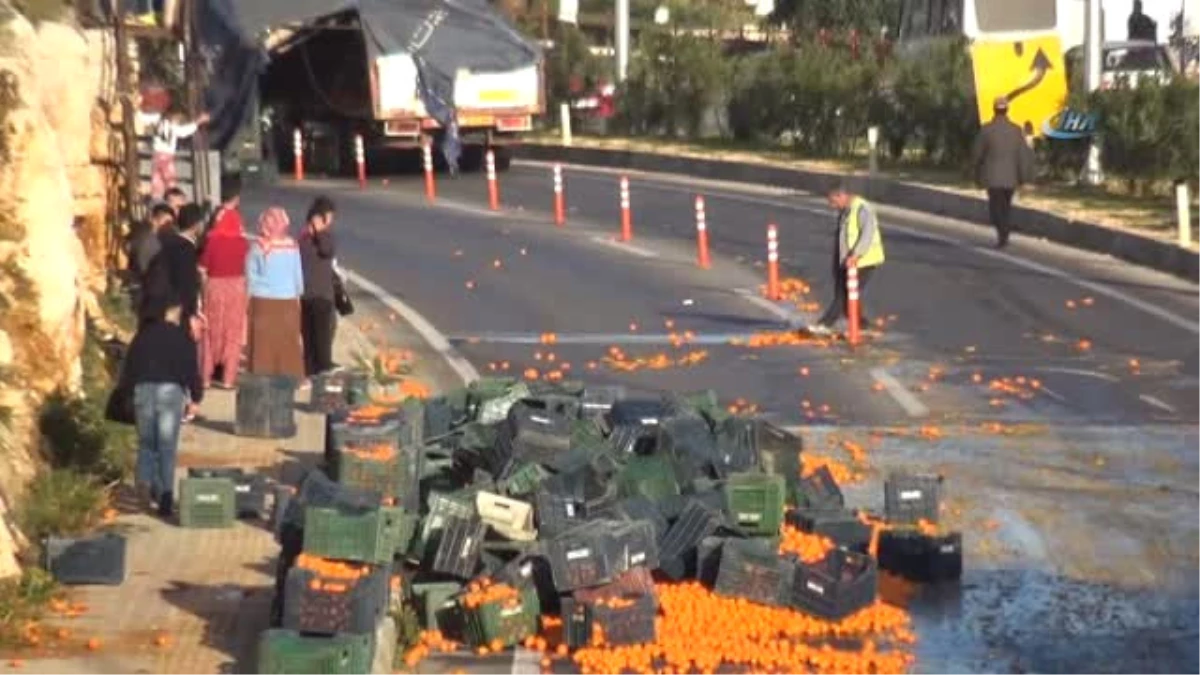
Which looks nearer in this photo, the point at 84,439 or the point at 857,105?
the point at 84,439

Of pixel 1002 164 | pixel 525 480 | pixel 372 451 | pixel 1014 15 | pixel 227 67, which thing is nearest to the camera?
pixel 525 480

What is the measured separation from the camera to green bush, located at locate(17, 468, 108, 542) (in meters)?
14.4

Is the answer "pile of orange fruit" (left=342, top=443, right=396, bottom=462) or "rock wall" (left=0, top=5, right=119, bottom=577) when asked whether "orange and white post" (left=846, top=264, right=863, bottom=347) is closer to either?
"rock wall" (left=0, top=5, right=119, bottom=577)

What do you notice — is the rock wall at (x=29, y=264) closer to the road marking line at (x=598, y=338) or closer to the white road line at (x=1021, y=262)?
the road marking line at (x=598, y=338)

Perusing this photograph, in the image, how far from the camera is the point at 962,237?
33.2 m

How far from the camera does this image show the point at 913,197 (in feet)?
125

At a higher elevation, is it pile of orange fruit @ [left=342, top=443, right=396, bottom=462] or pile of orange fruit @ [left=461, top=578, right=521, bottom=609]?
pile of orange fruit @ [left=342, top=443, right=396, bottom=462]

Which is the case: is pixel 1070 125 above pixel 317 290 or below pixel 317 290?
above

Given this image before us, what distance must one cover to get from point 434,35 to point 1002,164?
1524cm

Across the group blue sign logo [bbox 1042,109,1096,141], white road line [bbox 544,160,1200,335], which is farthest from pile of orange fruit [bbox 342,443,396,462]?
blue sign logo [bbox 1042,109,1096,141]

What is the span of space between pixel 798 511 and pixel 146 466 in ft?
12.7

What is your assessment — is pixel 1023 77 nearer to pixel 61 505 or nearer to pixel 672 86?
pixel 672 86

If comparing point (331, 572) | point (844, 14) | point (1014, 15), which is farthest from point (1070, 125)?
point (844, 14)

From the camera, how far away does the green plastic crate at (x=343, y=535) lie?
12055mm
